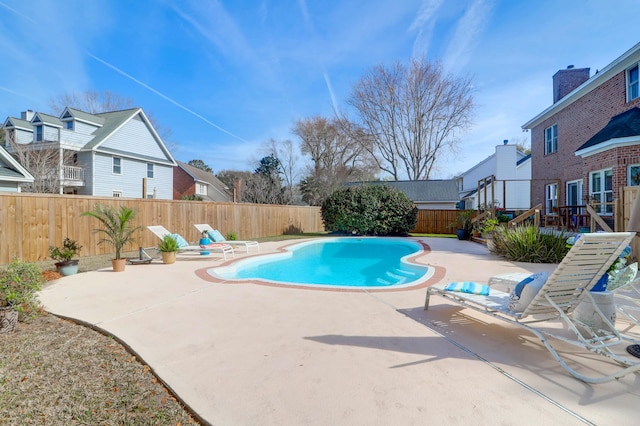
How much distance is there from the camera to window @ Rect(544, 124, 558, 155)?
16812 mm

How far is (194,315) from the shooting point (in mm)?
4363

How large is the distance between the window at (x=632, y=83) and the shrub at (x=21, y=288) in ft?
58.1

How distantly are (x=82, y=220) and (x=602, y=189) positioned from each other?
721 inches

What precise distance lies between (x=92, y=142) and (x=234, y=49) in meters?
13.1

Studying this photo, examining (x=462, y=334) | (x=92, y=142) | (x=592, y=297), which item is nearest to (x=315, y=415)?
(x=462, y=334)

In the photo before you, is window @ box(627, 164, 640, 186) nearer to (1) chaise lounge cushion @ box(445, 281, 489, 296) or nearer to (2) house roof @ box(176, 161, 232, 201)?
(1) chaise lounge cushion @ box(445, 281, 489, 296)

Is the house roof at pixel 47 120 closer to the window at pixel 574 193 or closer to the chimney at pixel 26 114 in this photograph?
the chimney at pixel 26 114

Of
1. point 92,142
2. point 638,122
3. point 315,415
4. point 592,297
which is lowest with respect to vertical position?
point 315,415

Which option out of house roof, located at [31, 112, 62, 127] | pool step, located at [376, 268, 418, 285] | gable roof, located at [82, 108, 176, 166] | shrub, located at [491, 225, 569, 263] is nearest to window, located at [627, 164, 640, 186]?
shrub, located at [491, 225, 569, 263]

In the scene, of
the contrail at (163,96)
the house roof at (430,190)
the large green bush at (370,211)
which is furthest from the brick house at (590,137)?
the contrail at (163,96)

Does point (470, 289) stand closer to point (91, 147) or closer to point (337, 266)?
point (337, 266)

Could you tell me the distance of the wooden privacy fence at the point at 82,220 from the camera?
27.8 ft

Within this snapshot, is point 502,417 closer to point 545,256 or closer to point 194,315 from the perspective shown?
point 194,315

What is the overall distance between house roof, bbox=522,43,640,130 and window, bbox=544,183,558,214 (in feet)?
12.6
